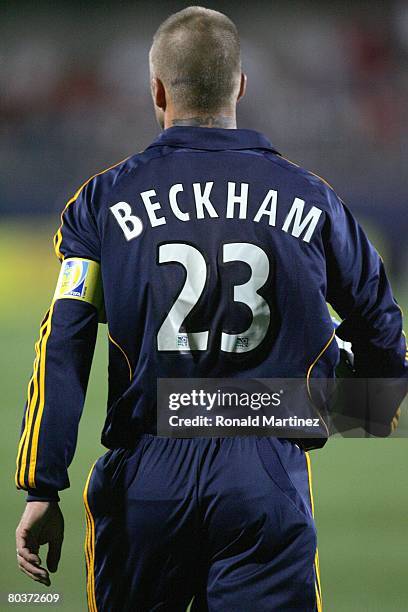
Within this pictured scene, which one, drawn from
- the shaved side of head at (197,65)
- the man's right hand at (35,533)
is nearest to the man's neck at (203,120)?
the shaved side of head at (197,65)

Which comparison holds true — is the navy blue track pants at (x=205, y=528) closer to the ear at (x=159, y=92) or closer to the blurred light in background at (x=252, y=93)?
the ear at (x=159, y=92)

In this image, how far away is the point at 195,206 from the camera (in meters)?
1.52

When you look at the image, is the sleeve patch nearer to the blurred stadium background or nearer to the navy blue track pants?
the navy blue track pants

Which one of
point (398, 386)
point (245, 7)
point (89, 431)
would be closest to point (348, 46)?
point (245, 7)

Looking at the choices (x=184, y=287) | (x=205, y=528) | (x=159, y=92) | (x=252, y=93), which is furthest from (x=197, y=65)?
(x=252, y=93)

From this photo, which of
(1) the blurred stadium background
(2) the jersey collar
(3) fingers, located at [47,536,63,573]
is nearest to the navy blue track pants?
(3) fingers, located at [47,536,63,573]

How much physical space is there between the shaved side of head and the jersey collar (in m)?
0.04

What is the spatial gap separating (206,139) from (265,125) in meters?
1.05

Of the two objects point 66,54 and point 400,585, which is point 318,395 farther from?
point 66,54

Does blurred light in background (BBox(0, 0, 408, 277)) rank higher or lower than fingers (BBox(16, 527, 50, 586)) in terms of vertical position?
higher

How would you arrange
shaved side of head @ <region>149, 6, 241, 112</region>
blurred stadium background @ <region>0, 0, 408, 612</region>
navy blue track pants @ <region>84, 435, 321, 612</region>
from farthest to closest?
blurred stadium background @ <region>0, 0, 408, 612</region>, shaved side of head @ <region>149, 6, 241, 112</region>, navy blue track pants @ <region>84, 435, 321, 612</region>

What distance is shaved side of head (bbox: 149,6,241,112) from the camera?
1561 mm

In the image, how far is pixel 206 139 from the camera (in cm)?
156

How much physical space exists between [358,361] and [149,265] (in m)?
0.48
